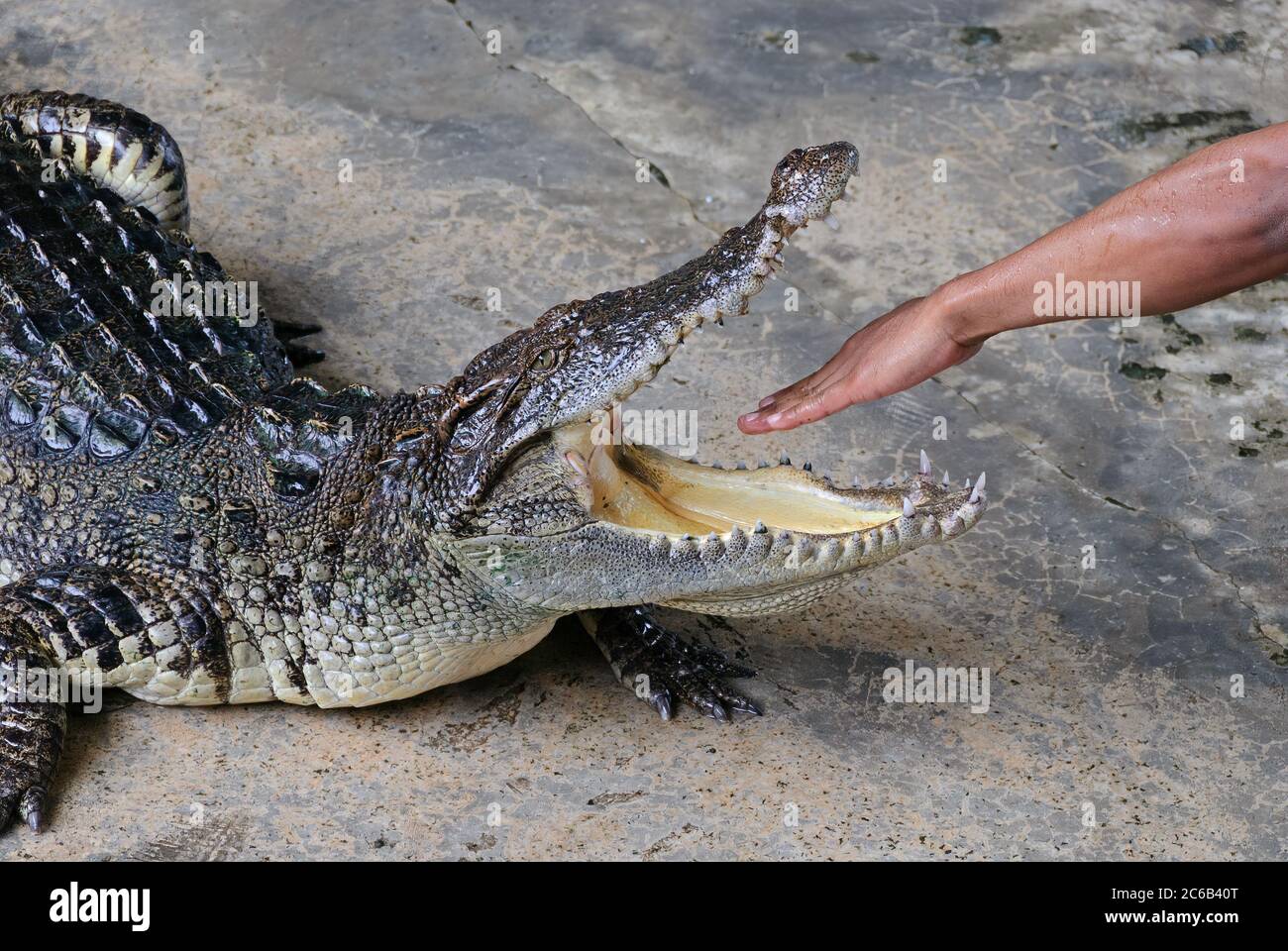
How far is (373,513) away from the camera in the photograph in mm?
3686

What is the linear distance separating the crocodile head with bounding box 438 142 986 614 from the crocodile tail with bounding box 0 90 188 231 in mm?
2478

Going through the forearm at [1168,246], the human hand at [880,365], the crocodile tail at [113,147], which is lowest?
the human hand at [880,365]

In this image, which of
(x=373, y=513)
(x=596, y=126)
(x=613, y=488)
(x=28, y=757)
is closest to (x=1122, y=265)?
(x=613, y=488)

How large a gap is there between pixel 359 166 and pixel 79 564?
2.90 meters

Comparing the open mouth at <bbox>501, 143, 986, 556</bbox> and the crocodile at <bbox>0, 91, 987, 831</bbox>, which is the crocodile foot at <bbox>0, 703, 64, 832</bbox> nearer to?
the crocodile at <bbox>0, 91, 987, 831</bbox>

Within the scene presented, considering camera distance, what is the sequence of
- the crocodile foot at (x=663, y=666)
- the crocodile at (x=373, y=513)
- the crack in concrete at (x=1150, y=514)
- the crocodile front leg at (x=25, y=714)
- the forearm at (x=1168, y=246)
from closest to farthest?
1. the forearm at (x=1168, y=246)
2. the crocodile at (x=373, y=513)
3. the crocodile front leg at (x=25, y=714)
4. the crocodile foot at (x=663, y=666)
5. the crack in concrete at (x=1150, y=514)

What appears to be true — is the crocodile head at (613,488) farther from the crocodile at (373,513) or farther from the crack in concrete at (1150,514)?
the crack in concrete at (1150,514)

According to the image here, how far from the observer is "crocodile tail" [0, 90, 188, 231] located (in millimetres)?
5516

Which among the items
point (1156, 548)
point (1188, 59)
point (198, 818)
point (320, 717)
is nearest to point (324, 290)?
point (320, 717)

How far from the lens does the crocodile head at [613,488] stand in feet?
11.1

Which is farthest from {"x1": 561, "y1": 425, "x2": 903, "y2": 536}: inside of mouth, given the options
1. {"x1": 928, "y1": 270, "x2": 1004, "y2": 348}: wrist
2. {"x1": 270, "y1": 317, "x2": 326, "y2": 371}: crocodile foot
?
{"x1": 270, "y1": 317, "x2": 326, "y2": 371}: crocodile foot

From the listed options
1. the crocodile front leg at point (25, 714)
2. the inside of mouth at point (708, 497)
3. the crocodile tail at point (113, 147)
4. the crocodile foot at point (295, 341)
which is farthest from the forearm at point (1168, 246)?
the crocodile tail at point (113, 147)

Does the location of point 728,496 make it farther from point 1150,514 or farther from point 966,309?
point 1150,514

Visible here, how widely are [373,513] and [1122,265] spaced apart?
6.17ft
